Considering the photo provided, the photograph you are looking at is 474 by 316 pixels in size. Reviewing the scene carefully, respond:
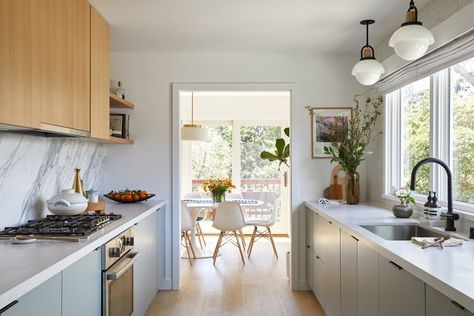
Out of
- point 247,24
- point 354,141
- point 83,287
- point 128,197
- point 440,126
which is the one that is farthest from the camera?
point 354,141

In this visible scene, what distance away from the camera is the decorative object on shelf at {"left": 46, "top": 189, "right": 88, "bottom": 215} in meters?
2.70

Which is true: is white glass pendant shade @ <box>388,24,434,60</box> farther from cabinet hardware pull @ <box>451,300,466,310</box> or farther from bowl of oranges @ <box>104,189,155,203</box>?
bowl of oranges @ <box>104,189,155,203</box>

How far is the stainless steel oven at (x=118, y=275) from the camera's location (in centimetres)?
228

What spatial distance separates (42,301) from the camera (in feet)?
5.02

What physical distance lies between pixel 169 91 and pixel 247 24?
3.95 feet

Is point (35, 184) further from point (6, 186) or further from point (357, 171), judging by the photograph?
point (357, 171)

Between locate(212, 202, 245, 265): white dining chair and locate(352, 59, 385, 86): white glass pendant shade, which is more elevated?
locate(352, 59, 385, 86): white glass pendant shade

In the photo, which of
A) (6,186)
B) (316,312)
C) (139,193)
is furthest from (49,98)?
(316,312)

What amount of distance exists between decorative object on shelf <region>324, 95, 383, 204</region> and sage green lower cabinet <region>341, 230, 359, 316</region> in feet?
3.86

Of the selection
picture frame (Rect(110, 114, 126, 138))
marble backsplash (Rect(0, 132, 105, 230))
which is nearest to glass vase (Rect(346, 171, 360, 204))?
picture frame (Rect(110, 114, 126, 138))

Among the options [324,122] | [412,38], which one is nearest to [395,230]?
[412,38]

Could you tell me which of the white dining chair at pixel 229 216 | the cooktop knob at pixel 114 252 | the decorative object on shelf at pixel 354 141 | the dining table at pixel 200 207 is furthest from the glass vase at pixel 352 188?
the cooktop knob at pixel 114 252

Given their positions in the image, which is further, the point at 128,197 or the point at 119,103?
the point at 119,103

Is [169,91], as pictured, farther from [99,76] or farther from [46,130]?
[46,130]
